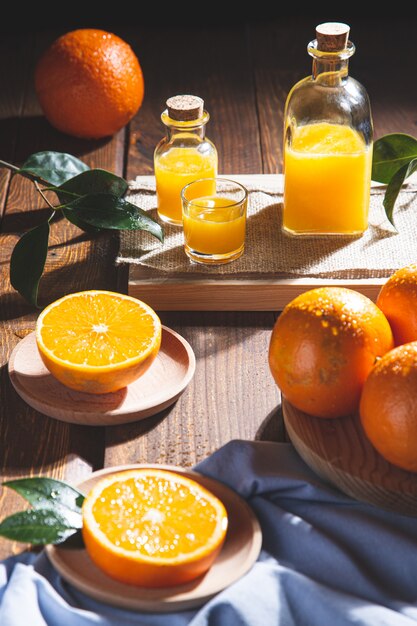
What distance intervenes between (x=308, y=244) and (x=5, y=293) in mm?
A: 479

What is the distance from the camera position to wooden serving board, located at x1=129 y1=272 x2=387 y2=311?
134 cm

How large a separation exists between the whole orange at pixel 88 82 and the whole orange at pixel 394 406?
3.29 feet

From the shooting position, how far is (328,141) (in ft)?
4.54

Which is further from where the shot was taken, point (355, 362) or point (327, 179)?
Answer: point (327, 179)

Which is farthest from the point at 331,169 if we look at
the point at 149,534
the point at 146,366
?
the point at 149,534

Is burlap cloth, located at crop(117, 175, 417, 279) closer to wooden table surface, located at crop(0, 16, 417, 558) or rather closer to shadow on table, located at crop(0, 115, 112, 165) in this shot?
wooden table surface, located at crop(0, 16, 417, 558)

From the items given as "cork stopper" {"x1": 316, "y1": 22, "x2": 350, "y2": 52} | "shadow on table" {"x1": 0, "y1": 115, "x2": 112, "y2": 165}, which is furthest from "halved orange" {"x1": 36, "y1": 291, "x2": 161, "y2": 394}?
"shadow on table" {"x1": 0, "y1": 115, "x2": 112, "y2": 165}

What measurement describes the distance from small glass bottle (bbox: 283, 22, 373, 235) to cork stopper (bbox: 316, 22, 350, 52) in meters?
0.01

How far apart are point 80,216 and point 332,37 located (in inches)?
17.6

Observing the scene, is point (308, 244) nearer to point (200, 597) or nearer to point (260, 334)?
point (260, 334)

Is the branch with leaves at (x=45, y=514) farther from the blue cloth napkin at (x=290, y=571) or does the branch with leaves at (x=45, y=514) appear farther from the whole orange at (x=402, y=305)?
the whole orange at (x=402, y=305)

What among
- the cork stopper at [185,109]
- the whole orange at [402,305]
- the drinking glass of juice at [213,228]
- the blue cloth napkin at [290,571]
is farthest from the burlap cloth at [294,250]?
the blue cloth napkin at [290,571]

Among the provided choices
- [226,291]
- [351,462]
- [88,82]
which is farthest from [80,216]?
[351,462]

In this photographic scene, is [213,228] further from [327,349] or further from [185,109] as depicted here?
[327,349]
